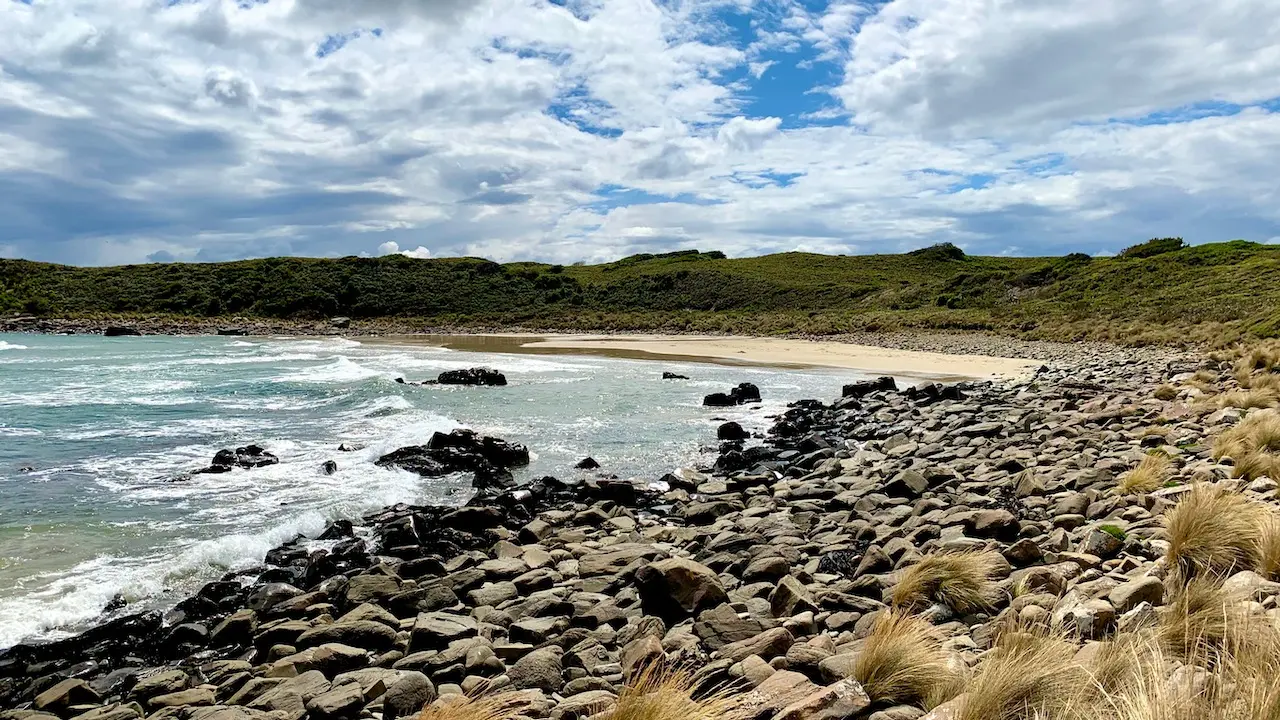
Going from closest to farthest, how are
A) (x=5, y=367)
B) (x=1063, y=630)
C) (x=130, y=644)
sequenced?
(x=1063, y=630) → (x=130, y=644) → (x=5, y=367)

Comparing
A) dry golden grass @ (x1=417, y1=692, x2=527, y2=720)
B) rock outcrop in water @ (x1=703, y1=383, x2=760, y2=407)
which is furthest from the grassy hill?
dry golden grass @ (x1=417, y1=692, x2=527, y2=720)

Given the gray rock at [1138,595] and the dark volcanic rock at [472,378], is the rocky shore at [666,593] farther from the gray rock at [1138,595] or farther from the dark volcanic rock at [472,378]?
the dark volcanic rock at [472,378]

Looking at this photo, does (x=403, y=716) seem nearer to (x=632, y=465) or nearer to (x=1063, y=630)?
(x=1063, y=630)

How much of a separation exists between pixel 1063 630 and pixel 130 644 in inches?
286

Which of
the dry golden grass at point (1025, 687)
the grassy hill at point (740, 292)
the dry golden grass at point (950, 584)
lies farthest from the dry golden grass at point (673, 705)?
the grassy hill at point (740, 292)

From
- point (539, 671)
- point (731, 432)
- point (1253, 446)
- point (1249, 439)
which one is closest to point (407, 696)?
point (539, 671)

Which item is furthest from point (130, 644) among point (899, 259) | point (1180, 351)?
point (899, 259)

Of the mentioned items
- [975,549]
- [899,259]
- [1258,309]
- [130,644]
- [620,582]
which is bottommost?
[130,644]

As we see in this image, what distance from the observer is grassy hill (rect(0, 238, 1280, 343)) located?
144ft

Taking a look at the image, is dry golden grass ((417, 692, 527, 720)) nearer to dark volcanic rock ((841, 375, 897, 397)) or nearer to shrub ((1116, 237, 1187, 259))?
dark volcanic rock ((841, 375, 897, 397))

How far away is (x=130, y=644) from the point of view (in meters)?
6.64

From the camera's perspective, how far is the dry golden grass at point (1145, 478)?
7664 mm

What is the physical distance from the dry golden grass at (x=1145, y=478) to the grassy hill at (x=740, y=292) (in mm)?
22537

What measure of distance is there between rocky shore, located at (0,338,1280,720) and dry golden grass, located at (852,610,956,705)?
3 cm
